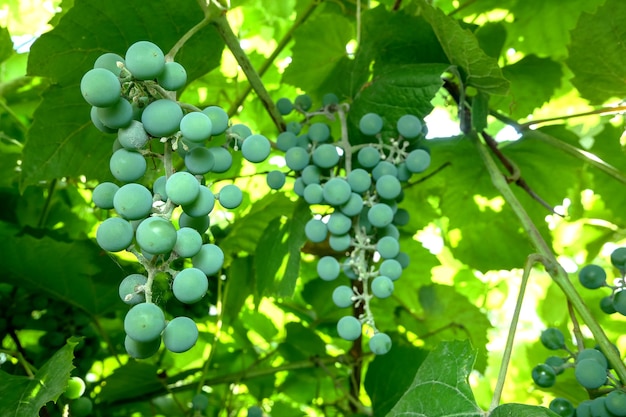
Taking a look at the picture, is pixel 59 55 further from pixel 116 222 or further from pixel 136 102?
pixel 116 222

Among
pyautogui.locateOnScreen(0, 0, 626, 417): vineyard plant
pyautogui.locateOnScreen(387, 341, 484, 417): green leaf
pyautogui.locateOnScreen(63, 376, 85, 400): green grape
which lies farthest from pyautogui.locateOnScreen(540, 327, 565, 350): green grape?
pyautogui.locateOnScreen(63, 376, 85, 400): green grape

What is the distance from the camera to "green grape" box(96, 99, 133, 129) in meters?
0.73

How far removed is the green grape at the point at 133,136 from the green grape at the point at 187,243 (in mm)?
136

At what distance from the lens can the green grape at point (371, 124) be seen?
1238mm

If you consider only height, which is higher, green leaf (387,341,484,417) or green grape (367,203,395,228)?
green grape (367,203,395,228)

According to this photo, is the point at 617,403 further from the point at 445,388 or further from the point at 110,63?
the point at 110,63

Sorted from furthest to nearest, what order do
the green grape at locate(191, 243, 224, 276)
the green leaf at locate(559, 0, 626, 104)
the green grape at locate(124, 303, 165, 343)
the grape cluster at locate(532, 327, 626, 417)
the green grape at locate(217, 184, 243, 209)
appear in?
the green leaf at locate(559, 0, 626, 104) < the grape cluster at locate(532, 327, 626, 417) < the green grape at locate(217, 184, 243, 209) < the green grape at locate(191, 243, 224, 276) < the green grape at locate(124, 303, 165, 343)

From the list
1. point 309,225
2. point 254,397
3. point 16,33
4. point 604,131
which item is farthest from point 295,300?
point 16,33

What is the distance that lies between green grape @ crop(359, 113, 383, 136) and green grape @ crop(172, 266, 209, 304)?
0.65 metres

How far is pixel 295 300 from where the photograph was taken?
2080 mm

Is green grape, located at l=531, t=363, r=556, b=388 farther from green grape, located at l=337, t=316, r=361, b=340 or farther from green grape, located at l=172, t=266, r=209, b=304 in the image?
green grape, located at l=172, t=266, r=209, b=304

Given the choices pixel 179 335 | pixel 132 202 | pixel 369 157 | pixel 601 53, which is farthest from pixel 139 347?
pixel 601 53

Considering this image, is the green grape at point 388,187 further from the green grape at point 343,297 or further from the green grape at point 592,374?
the green grape at point 592,374

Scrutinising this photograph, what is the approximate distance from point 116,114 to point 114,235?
0.15 m
